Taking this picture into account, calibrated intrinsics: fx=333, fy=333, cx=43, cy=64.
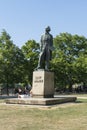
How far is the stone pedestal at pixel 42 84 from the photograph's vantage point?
70.4 ft

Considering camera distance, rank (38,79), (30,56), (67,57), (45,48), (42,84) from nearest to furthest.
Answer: (42,84) < (38,79) < (45,48) < (30,56) < (67,57)

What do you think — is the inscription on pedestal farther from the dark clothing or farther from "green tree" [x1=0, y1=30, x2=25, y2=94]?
"green tree" [x1=0, y1=30, x2=25, y2=94]

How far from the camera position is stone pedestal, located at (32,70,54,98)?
21.5 m

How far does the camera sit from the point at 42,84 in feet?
70.5

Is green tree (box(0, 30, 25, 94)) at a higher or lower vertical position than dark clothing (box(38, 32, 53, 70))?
higher

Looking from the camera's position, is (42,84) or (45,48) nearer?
(42,84)

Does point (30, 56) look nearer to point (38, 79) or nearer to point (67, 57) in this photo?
point (67, 57)

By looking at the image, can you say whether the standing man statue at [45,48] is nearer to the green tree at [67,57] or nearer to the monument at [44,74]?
the monument at [44,74]

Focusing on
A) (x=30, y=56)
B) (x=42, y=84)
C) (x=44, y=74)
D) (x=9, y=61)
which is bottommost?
(x=42, y=84)

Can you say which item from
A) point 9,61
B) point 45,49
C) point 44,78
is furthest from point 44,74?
point 9,61

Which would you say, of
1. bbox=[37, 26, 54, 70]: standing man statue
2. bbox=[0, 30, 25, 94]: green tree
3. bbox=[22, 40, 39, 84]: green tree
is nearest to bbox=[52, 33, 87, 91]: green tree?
bbox=[22, 40, 39, 84]: green tree

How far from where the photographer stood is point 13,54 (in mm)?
50844

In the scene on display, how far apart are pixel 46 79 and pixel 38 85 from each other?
2.14 ft

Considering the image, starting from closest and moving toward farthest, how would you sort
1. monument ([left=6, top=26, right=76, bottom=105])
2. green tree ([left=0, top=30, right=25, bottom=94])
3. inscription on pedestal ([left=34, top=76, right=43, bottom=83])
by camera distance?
monument ([left=6, top=26, right=76, bottom=105]) → inscription on pedestal ([left=34, top=76, right=43, bottom=83]) → green tree ([left=0, top=30, right=25, bottom=94])
